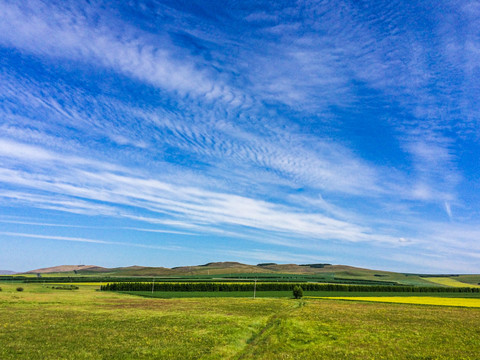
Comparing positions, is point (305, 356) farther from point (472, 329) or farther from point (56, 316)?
point (56, 316)

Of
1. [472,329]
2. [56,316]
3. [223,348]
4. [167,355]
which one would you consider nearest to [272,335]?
[223,348]

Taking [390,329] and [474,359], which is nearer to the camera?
[474,359]

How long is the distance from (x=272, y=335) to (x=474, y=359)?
650 inches

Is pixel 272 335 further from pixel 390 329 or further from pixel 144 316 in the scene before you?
pixel 144 316

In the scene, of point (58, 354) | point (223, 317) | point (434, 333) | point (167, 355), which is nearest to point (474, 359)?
point (434, 333)

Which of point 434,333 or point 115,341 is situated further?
point 434,333

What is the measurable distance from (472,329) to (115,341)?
124 ft

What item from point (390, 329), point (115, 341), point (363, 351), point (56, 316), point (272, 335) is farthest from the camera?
point (56, 316)

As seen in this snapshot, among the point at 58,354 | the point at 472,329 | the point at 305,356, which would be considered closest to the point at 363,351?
the point at 305,356

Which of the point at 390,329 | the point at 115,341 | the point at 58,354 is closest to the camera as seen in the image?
the point at 58,354

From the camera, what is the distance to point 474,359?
25078 millimetres

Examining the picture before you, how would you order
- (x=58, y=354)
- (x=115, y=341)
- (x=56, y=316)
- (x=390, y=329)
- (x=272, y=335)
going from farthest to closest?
1. (x=56, y=316)
2. (x=390, y=329)
3. (x=272, y=335)
4. (x=115, y=341)
5. (x=58, y=354)

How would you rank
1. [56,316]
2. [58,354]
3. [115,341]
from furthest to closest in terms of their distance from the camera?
[56,316] < [115,341] < [58,354]

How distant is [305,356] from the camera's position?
25.5 meters
